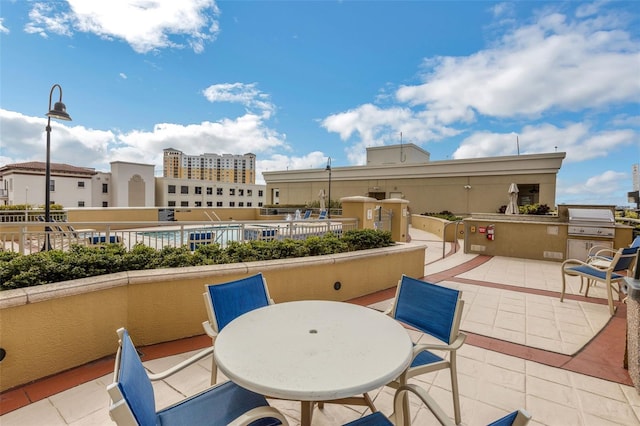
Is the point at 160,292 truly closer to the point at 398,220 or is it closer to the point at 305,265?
the point at 305,265

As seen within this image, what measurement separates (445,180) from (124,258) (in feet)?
74.9

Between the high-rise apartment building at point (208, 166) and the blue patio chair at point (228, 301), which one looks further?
the high-rise apartment building at point (208, 166)

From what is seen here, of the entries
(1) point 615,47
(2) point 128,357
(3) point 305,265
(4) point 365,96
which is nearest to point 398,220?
(3) point 305,265

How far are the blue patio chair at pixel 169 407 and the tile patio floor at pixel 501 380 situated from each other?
32.0 inches

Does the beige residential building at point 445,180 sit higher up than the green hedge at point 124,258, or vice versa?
the beige residential building at point 445,180

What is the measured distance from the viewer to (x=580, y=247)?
26.5ft

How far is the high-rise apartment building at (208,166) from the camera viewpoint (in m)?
73.8

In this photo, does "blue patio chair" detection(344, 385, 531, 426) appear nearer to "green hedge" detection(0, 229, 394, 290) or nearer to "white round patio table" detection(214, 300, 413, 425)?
"white round patio table" detection(214, 300, 413, 425)

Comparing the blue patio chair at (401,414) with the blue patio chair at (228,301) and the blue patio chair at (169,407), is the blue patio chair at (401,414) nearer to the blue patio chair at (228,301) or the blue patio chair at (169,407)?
the blue patio chair at (169,407)

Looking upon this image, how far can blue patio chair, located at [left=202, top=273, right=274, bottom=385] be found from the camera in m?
2.12

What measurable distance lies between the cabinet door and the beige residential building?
13186 millimetres

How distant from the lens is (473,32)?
428 inches

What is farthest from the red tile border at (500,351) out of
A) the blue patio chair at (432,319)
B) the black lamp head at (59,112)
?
the black lamp head at (59,112)

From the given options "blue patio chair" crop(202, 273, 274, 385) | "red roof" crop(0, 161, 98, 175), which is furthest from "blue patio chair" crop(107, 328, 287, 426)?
"red roof" crop(0, 161, 98, 175)
